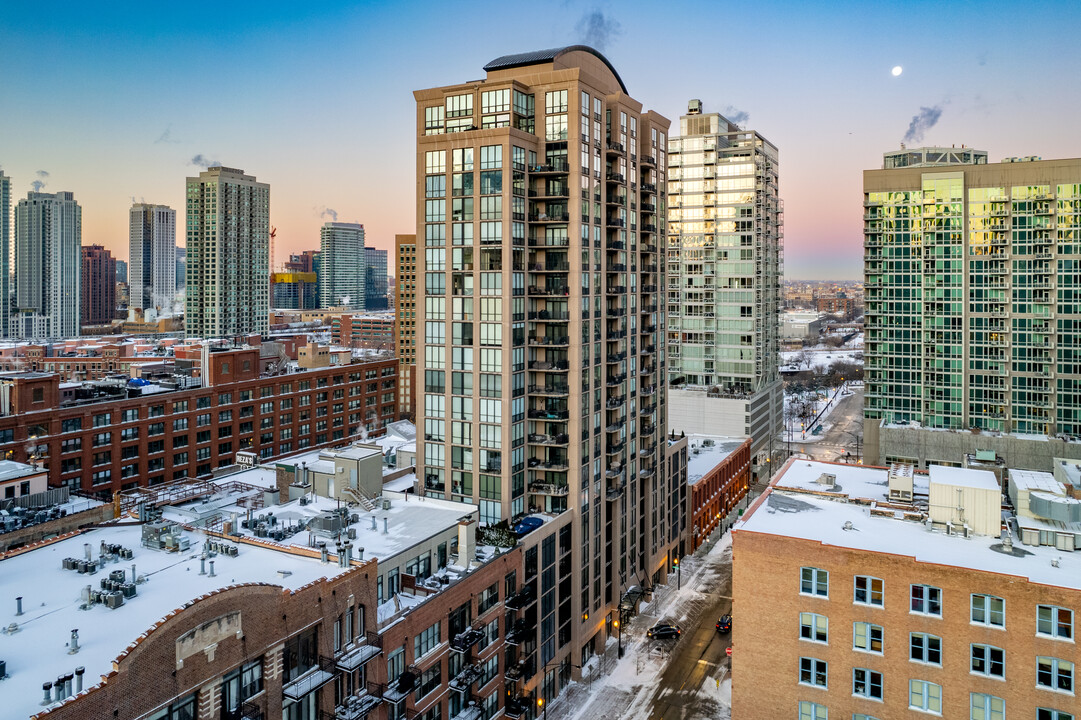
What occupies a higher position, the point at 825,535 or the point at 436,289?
the point at 436,289

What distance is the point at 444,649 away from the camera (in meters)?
44.7

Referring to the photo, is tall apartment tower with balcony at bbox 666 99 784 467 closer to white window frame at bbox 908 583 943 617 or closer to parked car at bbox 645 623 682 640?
parked car at bbox 645 623 682 640

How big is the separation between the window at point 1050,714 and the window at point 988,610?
4.23m

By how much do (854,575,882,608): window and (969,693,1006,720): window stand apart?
20.2 feet

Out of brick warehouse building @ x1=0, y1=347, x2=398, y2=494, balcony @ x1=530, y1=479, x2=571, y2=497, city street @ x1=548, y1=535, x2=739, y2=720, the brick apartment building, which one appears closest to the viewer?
city street @ x1=548, y1=535, x2=739, y2=720

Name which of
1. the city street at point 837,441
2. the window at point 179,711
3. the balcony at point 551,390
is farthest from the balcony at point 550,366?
the city street at point 837,441

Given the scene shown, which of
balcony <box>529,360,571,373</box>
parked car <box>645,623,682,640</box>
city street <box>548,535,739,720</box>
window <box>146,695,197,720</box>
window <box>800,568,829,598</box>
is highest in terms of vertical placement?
balcony <box>529,360,571,373</box>

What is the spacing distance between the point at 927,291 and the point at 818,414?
87.2m

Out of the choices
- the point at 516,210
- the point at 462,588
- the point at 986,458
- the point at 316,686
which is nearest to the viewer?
the point at 316,686

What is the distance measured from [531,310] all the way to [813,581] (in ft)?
104

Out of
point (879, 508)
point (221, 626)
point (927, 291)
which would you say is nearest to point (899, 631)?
point (879, 508)

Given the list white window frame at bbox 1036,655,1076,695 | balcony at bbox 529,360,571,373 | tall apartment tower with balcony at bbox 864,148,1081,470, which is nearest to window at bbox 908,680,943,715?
white window frame at bbox 1036,655,1076,695

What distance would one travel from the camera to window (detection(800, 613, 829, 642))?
4069cm

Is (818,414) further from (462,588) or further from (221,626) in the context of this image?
(221,626)
